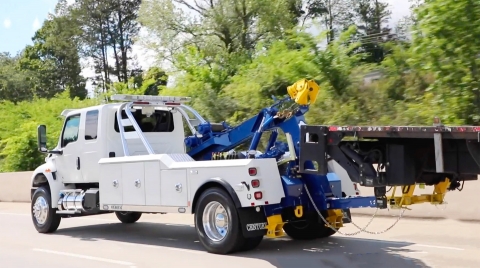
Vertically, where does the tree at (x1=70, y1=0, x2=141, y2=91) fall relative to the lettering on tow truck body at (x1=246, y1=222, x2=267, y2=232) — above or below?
above

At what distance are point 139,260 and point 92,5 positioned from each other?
164 feet

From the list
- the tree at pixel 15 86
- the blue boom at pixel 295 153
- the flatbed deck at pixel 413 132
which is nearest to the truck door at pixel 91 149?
the blue boom at pixel 295 153

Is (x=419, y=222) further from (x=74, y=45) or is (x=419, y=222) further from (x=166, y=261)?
(x=74, y=45)

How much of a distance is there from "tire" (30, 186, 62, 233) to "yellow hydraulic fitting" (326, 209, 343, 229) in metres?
5.94

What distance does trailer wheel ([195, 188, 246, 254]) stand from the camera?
361 inches

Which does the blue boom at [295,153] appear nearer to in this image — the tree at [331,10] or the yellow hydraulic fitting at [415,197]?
the yellow hydraulic fitting at [415,197]

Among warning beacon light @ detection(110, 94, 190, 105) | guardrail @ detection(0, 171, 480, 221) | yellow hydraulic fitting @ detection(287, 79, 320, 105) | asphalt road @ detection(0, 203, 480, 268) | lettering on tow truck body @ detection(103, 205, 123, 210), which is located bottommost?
asphalt road @ detection(0, 203, 480, 268)

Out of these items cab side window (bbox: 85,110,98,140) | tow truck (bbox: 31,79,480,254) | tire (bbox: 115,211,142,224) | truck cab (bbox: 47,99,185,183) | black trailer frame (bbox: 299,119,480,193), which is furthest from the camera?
tire (bbox: 115,211,142,224)

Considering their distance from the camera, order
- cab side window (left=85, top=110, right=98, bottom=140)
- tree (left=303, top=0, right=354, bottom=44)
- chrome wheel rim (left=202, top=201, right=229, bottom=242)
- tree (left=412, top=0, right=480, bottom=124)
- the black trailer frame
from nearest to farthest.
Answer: the black trailer frame
chrome wheel rim (left=202, top=201, right=229, bottom=242)
cab side window (left=85, top=110, right=98, bottom=140)
tree (left=412, top=0, right=480, bottom=124)
tree (left=303, top=0, right=354, bottom=44)

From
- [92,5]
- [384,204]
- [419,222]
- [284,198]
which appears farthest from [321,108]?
[92,5]

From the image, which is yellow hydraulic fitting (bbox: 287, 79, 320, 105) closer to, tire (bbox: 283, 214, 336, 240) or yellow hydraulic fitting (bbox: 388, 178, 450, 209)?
tire (bbox: 283, 214, 336, 240)

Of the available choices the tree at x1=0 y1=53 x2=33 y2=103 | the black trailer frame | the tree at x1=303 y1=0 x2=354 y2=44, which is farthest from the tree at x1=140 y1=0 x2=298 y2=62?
the tree at x1=0 y1=53 x2=33 y2=103

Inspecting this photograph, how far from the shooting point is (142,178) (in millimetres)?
10555

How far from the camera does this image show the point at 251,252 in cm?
970
